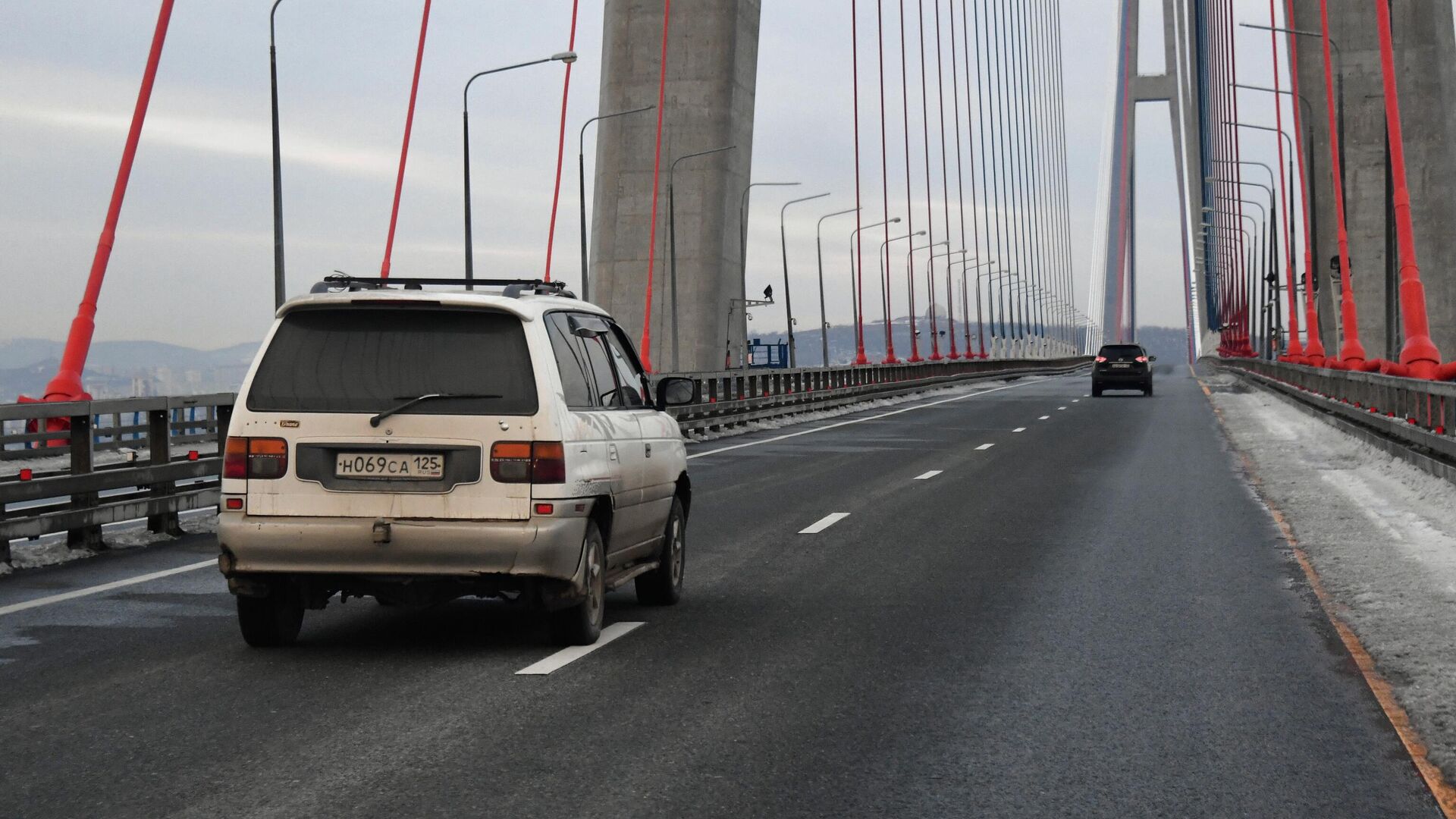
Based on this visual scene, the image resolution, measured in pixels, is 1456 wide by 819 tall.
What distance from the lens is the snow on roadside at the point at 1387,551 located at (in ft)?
25.0

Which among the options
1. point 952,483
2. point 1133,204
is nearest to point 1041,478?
point 952,483

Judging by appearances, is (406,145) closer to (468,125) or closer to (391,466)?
(468,125)

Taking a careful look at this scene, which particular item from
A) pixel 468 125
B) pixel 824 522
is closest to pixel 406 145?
pixel 468 125

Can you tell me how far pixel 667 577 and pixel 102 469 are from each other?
226 inches

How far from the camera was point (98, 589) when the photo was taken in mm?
11227

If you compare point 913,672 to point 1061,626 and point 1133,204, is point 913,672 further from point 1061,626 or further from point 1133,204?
point 1133,204

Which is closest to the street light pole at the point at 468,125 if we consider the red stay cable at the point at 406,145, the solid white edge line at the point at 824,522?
the red stay cable at the point at 406,145

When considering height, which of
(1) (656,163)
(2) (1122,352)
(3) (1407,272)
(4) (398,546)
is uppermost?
(1) (656,163)

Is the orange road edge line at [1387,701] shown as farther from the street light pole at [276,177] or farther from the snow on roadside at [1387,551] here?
the street light pole at [276,177]

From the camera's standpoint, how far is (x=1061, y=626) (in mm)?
9391

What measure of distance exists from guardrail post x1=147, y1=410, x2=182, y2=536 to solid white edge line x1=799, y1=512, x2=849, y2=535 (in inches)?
203

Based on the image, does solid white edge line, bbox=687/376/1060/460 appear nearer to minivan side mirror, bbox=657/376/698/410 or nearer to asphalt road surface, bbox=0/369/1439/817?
asphalt road surface, bbox=0/369/1439/817

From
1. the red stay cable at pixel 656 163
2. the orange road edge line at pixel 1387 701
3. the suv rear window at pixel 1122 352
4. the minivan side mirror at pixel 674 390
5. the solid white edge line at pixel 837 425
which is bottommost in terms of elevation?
the orange road edge line at pixel 1387 701

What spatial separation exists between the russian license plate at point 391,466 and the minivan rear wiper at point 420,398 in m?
0.16
